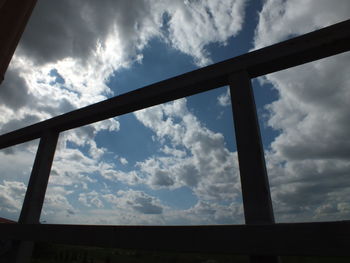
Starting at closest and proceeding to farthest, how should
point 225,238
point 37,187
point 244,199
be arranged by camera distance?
1. point 225,238
2. point 244,199
3. point 37,187

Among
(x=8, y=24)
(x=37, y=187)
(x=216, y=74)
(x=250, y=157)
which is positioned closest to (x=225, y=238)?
(x=250, y=157)

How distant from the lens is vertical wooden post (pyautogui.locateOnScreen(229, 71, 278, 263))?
83 centimetres

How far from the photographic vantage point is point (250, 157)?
3.02 ft

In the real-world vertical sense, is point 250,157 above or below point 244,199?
above

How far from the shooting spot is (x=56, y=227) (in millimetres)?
1165

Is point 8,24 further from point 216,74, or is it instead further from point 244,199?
point 244,199

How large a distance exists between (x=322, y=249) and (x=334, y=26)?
3.02ft

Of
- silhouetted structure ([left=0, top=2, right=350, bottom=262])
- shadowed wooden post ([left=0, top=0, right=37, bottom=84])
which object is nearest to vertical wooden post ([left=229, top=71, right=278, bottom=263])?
silhouetted structure ([left=0, top=2, right=350, bottom=262])

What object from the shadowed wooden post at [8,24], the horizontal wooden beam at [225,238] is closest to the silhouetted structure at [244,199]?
the horizontal wooden beam at [225,238]

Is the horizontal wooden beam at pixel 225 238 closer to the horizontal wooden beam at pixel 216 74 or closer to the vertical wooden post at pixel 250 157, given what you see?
the vertical wooden post at pixel 250 157

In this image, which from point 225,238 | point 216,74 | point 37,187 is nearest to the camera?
point 225,238

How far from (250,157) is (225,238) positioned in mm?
336

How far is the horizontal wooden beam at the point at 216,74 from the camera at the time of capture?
0.98 metres

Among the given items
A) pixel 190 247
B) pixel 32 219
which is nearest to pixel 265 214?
pixel 190 247
